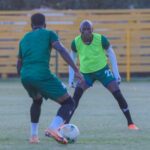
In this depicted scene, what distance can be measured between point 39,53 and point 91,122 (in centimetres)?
372

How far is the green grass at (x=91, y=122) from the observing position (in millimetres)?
10461

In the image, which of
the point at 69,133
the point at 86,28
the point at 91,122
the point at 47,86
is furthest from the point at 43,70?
the point at 91,122

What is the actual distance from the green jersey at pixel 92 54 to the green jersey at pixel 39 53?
2.13 metres

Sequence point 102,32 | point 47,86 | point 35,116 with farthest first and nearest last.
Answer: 1. point 102,32
2. point 35,116
3. point 47,86

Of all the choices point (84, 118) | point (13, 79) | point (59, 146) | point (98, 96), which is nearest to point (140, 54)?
point (13, 79)

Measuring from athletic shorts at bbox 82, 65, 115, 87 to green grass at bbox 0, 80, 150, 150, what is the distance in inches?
31.1

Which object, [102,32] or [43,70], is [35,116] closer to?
[43,70]

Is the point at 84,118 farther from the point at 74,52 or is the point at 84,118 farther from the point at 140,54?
the point at 140,54

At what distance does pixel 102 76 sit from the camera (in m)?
12.4

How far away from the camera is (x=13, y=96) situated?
20938mm

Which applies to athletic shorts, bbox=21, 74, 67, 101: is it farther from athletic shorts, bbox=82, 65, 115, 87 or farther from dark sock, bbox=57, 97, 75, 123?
athletic shorts, bbox=82, 65, 115, 87

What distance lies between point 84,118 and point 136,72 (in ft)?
48.5

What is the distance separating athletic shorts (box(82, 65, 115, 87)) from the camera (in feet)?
40.4

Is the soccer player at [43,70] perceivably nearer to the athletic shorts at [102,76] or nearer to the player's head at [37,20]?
the player's head at [37,20]
